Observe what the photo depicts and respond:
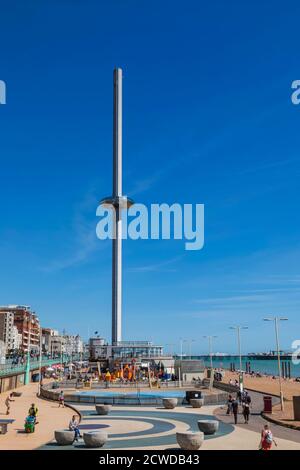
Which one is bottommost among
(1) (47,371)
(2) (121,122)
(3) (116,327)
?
(1) (47,371)

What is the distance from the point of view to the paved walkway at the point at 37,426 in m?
23.4

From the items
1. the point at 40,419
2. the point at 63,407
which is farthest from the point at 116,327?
the point at 40,419

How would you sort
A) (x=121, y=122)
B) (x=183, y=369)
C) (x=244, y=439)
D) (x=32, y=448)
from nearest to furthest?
1. (x=32, y=448)
2. (x=244, y=439)
3. (x=183, y=369)
4. (x=121, y=122)

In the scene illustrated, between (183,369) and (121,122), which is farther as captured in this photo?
(121,122)

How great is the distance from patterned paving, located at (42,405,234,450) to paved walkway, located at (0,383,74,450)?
1067 mm

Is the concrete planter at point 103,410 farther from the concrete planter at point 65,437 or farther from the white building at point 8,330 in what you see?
the white building at point 8,330

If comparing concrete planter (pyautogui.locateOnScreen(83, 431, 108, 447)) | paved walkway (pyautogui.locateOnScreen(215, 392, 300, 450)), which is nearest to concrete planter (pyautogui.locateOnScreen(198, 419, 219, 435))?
paved walkway (pyautogui.locateOnScreen(215, 392, 300, 450))

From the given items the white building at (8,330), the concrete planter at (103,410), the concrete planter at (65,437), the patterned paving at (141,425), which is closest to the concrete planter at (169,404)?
the patterned paving at (141,425)

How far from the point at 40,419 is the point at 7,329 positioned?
499ft

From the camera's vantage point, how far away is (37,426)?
2905 centimetres

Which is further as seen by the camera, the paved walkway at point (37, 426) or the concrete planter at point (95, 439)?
the paved walkway at point (37, 426)

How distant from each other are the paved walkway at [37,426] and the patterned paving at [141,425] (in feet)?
3.50

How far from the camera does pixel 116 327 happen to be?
113 m
